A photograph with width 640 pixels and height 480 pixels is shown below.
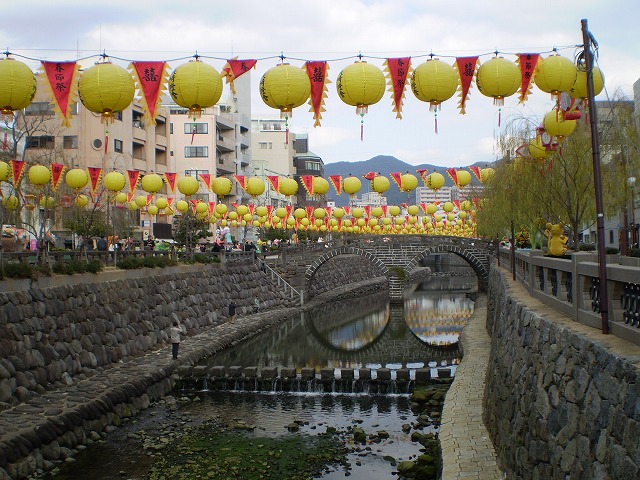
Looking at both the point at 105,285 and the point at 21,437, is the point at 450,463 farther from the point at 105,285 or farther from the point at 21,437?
the point at 105,285

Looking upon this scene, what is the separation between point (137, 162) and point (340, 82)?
3501 cm

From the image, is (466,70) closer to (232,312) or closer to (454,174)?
(454,174)

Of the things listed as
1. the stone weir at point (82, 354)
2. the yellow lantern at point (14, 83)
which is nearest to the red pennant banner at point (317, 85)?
the yellow lantern at point (14, 83)

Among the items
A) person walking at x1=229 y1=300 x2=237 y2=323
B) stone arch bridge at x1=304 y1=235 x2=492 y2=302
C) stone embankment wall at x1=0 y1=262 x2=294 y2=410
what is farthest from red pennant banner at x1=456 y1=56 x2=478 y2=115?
stone arch bridge at x1=304 y1=235 x2=492 y2=302

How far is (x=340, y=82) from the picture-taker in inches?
446

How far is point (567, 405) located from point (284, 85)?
707 centimetres

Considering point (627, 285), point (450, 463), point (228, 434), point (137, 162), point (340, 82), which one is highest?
point (137, 162)

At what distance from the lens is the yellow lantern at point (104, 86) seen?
10664 millimetres

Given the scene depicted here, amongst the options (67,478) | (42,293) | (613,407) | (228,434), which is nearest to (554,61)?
(613,407)

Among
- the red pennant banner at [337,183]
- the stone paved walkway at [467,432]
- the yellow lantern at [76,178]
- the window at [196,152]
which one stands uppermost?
the window at [196,152]

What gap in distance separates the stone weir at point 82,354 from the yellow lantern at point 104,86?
642 cm

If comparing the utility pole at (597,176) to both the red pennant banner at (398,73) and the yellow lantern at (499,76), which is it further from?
the red pennant banner at (398,73)

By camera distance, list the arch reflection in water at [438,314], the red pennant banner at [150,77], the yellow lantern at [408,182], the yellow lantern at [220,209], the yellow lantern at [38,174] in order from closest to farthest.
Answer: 1. the red pennant banner at [150,77]
2. the yellow lantern at [38,174]
3. the yellow lantern at [408,182]
4. the arch reflection in water at [438,314]
5. the yellow lantern at [220,209]

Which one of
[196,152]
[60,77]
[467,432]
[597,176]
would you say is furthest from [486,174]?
[196,152]
